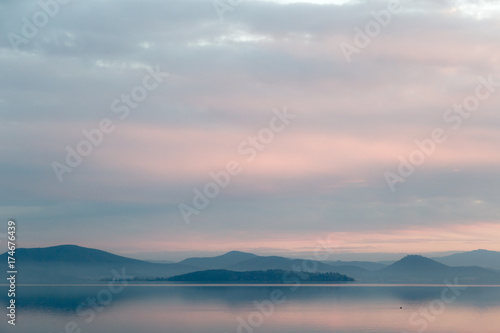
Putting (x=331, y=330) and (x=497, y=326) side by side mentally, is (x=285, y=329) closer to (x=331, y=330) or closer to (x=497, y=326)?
(x=331, y=330)

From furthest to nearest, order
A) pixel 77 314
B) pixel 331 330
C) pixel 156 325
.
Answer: pixel 77 314, pixel 156 325, pixel 331 330

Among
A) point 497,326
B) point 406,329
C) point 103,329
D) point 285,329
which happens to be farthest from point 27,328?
point 497,326

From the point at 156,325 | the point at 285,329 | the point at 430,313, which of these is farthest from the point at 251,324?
the point at 430,313

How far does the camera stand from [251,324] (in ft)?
211

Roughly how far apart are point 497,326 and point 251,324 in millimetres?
25599

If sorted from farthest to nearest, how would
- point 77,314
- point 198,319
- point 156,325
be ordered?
point 77,314, point 198,319, point 156,325

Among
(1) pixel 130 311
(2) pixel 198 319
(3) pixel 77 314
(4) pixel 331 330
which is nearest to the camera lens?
(4) pixel 331 330

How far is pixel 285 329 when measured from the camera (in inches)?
2346

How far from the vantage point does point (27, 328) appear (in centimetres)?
5931

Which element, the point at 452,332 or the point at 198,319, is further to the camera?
the point at 198,319

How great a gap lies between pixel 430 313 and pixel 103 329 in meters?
46.7

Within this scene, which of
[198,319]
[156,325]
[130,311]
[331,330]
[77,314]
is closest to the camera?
[331,330]

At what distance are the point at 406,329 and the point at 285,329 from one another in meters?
11.8

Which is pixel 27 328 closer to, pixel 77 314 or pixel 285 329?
pixel 77 314
